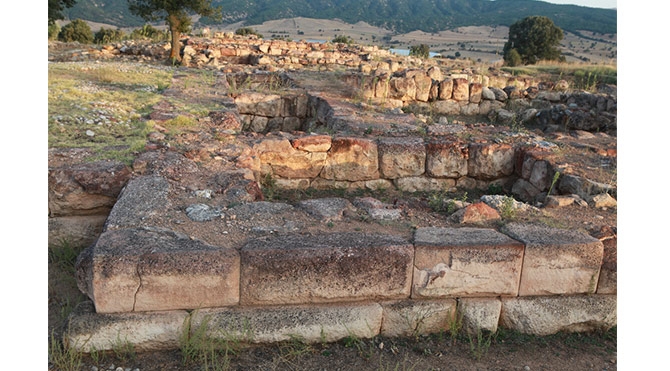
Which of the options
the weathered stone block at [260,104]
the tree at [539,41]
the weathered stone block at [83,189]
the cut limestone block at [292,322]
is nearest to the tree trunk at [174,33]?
the weathered stone block at [260,104]

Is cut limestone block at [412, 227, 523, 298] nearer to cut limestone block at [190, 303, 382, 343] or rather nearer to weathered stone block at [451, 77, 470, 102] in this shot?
cut limestone block at [190, 303, 382, 343]

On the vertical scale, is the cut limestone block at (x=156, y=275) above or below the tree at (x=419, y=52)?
below

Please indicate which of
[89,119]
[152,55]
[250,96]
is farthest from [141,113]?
[152,55]

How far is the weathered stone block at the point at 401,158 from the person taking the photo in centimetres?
591

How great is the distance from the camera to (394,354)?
10.8 feet

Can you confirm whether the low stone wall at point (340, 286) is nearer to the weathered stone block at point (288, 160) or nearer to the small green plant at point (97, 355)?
the small green plant at point (97, 355)

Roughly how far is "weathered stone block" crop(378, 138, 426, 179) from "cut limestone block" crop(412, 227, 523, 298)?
2496 millimetres

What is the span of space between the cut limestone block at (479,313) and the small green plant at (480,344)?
43 mm

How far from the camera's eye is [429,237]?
3498mm

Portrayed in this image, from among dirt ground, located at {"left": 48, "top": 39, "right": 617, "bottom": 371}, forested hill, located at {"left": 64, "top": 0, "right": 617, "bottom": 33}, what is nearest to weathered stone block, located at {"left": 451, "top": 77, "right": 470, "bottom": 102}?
dirt ground, located at {"left": 48, "top": 39, "right": 617, "bottom": 371}

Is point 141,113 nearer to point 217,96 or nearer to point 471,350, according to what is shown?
point 217,96

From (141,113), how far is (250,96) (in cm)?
262

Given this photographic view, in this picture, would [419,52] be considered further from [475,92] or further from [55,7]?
[55,7]

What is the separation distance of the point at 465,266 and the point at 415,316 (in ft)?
1.63
